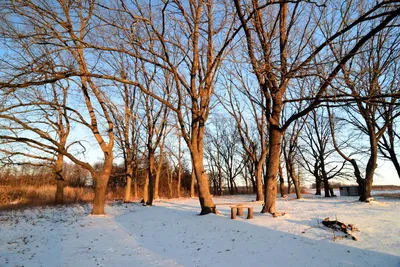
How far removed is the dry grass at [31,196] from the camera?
17.5m

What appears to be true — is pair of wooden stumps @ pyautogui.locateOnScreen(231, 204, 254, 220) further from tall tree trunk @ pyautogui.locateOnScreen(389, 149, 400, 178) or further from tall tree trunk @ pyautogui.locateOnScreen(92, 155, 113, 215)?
tall tree trunk @ pyautogui.locateOnScreen(389, 149, 400, 178)

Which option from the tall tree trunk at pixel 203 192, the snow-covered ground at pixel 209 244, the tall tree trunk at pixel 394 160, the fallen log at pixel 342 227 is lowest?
the snow-covered ground at pixel 209 244

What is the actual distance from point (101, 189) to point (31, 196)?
11.8 meters

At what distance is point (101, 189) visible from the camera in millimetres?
11906

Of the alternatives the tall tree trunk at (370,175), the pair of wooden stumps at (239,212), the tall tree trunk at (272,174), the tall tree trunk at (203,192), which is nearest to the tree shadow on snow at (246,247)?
the pair of wooden stumps at (239,212)

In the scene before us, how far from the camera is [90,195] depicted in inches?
888

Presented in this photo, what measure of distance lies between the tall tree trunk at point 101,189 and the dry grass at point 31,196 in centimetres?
759

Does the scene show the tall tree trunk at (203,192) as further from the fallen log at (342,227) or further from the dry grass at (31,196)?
the dry grass at (31,196)

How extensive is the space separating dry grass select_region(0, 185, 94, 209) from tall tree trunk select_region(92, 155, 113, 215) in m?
7.59

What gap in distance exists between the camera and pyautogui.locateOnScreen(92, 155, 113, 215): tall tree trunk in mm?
11805

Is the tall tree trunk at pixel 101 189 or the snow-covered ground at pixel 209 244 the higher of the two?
the tall tree trunk at pixel 101 189

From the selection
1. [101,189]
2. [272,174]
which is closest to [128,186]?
[101,189]

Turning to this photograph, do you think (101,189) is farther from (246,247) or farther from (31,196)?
(31,196)

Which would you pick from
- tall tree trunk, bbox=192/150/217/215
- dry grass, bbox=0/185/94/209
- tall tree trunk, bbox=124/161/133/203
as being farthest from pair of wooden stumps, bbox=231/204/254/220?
dry grass, bbox=0/185/94/209
